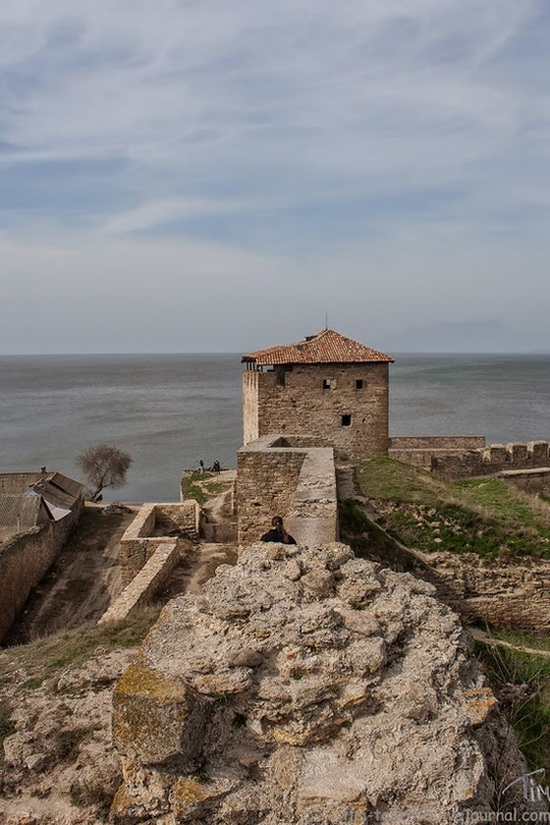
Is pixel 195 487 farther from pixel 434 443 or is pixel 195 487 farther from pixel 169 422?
pixel 169 422

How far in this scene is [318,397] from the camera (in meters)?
20.6

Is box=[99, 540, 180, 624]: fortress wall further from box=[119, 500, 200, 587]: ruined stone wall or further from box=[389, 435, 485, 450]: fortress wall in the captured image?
box=[389, 435, 485, 450]: fortress wall

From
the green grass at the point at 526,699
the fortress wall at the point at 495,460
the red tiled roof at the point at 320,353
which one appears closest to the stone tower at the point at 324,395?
the red tiled roof at the point at 320,353

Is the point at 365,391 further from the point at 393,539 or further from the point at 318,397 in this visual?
the point at 393,539

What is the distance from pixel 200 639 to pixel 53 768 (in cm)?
146

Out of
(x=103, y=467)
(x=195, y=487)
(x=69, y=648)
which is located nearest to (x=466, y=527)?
(x=69, y=648)

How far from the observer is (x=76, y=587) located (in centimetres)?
1556

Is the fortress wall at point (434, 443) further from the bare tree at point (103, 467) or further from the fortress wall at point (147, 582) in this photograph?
the bare tree at point (103, 467)

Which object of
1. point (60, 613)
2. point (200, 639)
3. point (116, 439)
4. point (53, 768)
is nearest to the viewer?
point (200, 639)

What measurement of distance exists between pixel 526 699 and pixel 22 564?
1224 centimetres

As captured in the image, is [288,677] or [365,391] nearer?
[288,677]

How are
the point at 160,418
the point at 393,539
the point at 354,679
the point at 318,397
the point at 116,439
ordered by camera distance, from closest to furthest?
the point at 354,679
the point at 393,539
the point at 318,397
the point at 116,439
the point at 160,418

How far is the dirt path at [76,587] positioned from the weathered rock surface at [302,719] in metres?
9.60

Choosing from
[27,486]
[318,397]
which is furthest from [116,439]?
[318,397]
